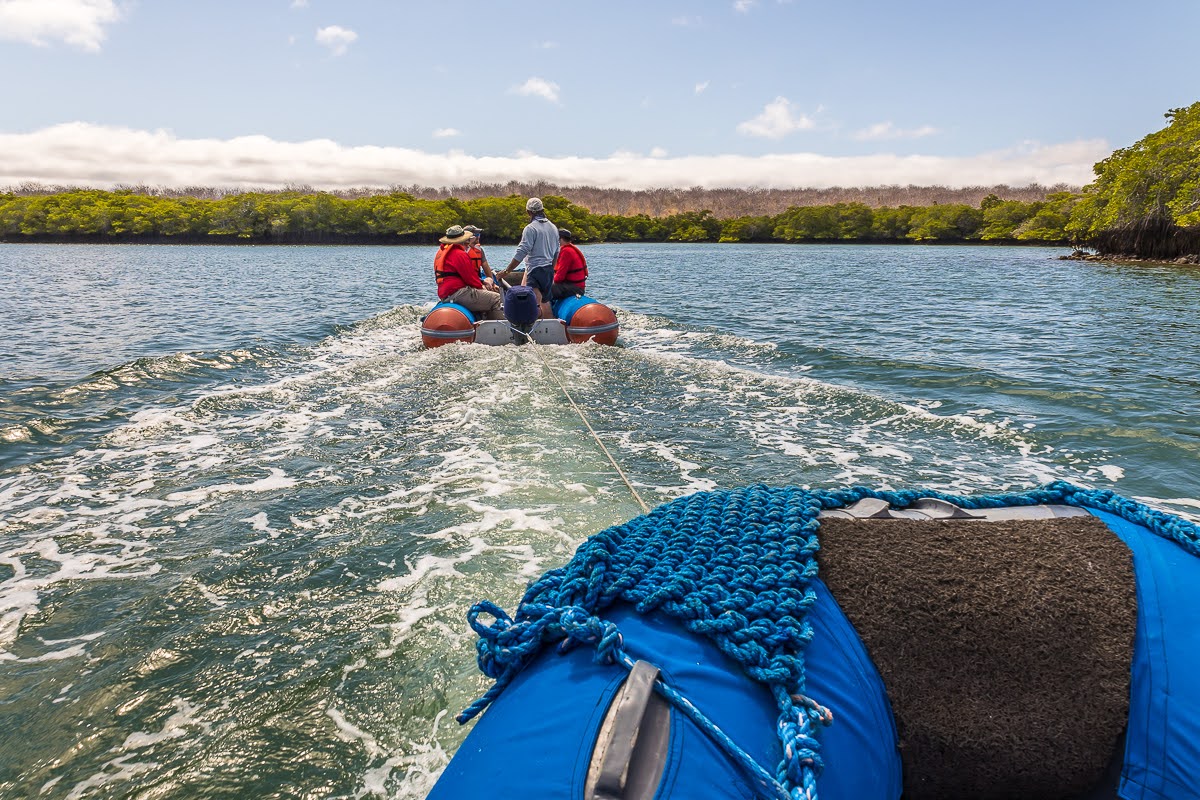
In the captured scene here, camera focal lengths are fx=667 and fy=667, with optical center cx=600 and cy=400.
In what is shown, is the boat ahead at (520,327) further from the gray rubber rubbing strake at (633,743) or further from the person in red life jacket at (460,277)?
the gray rubber rubbing strake at (633,743)

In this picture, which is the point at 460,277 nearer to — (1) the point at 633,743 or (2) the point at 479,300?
(2) the point at 479,300

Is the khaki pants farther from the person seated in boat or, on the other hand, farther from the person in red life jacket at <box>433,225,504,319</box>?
the person seated in boat

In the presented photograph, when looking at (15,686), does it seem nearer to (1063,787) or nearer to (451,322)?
(1063,787)

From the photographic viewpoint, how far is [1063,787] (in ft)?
6.08

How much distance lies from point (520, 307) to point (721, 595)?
9544 mm

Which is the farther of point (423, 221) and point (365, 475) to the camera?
point (423, 221)

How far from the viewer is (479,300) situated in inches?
468

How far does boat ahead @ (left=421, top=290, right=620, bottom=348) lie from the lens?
11.0 metres

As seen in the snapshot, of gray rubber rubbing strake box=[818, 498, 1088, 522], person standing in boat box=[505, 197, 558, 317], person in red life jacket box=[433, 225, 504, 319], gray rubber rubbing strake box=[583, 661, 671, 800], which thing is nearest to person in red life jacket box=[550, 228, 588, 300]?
person standing in boat box=[505, 197, 558, 317]

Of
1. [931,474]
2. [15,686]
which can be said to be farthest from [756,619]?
[931,474]

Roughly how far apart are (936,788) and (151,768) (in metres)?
2.79

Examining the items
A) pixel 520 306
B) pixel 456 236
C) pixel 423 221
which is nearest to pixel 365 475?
pixel 520 306

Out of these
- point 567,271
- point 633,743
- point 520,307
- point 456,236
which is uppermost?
point 456,236

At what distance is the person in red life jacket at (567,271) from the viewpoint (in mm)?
12672
